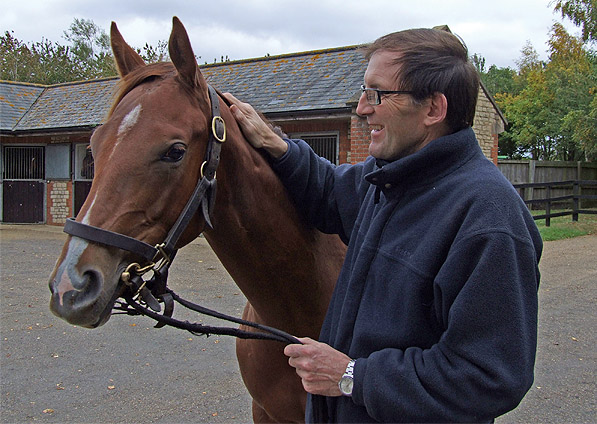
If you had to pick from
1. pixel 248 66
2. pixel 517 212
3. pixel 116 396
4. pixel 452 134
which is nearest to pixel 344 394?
pixel 517 212

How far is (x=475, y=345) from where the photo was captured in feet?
4.13

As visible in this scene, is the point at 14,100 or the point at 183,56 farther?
the point at 14,100

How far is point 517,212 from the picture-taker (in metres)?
1.33

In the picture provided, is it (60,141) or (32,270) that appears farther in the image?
(60,141)

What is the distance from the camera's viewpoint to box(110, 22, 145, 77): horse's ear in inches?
81.6

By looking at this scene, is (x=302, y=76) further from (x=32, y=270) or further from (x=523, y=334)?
(x=523, y=334)

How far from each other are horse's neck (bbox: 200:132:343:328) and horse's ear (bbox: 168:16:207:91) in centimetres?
30

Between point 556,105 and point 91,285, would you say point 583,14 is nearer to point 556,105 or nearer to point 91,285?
point 556,105

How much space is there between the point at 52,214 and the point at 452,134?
17817 millimetres

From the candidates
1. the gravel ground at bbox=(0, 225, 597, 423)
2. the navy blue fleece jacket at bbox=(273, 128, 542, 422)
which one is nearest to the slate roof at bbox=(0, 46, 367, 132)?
the gravel ground at bbox=(0, 225, 597, 423)

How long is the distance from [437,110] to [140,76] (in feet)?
3.46

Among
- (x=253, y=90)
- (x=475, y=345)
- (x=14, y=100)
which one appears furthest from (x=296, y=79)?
(x=475, y=345)

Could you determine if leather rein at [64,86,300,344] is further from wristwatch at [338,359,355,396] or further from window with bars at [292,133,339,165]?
window with bars at [292,133,339,165]

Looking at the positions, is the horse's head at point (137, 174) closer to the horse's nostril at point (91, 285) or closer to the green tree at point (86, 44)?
the horse's nostril at point (91, 285)
